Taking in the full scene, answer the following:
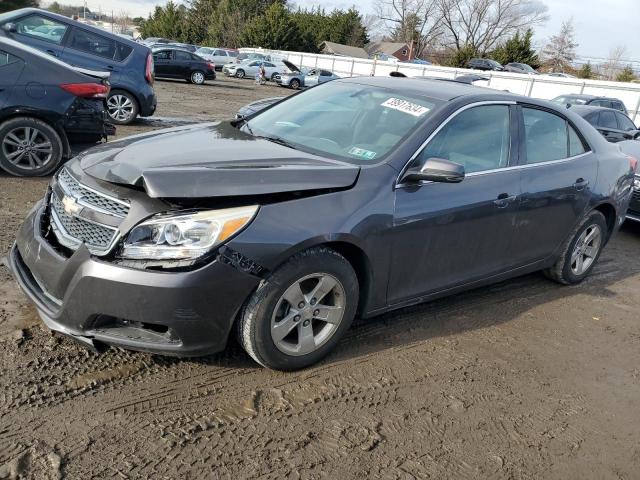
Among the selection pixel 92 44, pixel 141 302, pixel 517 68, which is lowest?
pixel 141 302

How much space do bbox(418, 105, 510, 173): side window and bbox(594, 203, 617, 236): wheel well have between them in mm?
1642

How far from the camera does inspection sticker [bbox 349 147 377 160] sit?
11.3ft

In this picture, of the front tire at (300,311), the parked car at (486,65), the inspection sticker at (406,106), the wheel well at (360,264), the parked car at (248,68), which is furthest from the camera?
the parked car at (486,65)

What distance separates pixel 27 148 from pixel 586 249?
5887mm

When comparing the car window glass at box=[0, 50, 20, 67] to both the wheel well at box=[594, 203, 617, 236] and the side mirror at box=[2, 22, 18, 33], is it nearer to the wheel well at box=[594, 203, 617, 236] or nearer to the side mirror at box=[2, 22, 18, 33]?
the side mirror at box=[2, 22, 18, 33]

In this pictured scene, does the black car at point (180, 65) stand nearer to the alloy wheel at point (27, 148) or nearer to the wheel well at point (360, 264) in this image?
the alloy wheel at point (27, 148)

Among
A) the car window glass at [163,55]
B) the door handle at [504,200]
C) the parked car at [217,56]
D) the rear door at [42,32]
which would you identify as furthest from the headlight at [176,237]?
the parked car at [217,56]

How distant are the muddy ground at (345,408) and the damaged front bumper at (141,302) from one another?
288mm

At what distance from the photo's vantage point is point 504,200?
396cm

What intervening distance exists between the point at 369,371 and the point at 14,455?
1.85m

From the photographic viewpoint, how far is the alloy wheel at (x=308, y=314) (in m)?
3.03

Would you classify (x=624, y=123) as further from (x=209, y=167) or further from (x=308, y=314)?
(x=209, y=167)

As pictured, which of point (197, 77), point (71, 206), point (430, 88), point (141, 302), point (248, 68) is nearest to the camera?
point (141, 302)

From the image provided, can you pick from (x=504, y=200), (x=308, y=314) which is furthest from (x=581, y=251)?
(x=308, y=314)
